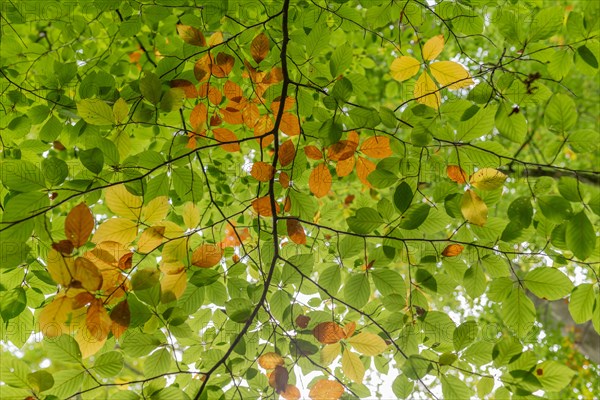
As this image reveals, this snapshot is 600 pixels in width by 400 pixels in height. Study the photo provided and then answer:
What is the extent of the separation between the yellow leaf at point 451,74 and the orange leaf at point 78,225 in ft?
3.84

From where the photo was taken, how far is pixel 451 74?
55.5 inches

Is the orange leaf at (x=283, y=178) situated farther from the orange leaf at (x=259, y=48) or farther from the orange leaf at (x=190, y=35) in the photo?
the orange leaf at (x=190, y=35)

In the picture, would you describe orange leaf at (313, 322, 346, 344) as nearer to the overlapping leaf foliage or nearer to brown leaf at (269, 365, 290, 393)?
the overlapping leaf foliage

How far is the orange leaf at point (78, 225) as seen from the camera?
1052 mm

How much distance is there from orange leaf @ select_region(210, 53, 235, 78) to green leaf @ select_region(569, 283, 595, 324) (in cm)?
140

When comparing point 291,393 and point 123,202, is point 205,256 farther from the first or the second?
point 291,393

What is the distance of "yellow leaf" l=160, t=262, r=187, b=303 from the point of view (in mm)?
1295

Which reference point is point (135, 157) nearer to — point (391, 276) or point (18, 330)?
point (18, 330)

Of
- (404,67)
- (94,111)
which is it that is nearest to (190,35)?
(94,111)

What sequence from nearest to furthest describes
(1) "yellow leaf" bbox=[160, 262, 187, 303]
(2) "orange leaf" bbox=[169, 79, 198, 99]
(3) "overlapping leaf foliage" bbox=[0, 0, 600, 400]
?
(3) "overlapping leaf foliage" bbox=[0, 0, 600, 400] < (1) "yellow leaf" bbox=[160, 262, 187, 303] < (2) "orange leaf" bbox=[169, 79, 198, 99]

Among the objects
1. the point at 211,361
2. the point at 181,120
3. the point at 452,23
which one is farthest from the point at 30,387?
the point at 452,23

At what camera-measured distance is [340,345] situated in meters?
1.43

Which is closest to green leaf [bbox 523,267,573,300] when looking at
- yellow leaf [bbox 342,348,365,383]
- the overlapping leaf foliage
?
the overlapping leaf foliage

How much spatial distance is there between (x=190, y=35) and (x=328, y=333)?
1.16m
